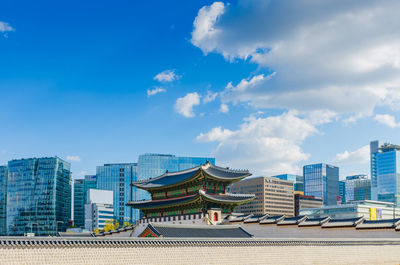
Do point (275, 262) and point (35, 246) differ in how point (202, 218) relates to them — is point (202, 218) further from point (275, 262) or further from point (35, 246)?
point (35, 246)

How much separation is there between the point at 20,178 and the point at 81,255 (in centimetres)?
16764

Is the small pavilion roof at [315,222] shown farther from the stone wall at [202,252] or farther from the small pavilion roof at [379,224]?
the stone wall at [202,252]

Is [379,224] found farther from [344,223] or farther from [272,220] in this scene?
[272,220]

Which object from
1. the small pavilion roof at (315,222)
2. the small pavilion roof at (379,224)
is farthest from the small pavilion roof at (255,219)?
the small pavilion roof at (379,224)

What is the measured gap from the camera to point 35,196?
177125 millimetres

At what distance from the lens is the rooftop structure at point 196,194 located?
5866cm

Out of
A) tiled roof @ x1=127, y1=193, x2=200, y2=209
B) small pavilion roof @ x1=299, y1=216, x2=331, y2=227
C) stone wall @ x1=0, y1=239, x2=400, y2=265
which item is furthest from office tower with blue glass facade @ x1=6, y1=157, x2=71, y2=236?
stone wall @ x1=0, y1=239, x2=400, y2=265

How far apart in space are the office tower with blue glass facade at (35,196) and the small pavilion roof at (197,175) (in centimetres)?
11693

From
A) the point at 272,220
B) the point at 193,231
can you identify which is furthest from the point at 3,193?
the point at 193,231

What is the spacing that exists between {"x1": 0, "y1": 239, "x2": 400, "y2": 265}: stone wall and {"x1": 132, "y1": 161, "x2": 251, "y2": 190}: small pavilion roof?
22.0 meters

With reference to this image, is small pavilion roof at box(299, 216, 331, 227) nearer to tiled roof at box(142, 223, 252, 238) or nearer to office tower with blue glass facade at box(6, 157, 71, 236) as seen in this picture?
tiled roof at box(142, 223, 252, 238)

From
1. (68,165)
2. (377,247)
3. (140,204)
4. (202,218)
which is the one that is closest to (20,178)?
(68,165)

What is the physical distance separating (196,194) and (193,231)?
15.4 metres

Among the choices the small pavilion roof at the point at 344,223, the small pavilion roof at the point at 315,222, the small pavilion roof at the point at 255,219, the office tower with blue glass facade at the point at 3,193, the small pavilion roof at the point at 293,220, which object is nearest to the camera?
the small pavilion roof at the point at 344,223
